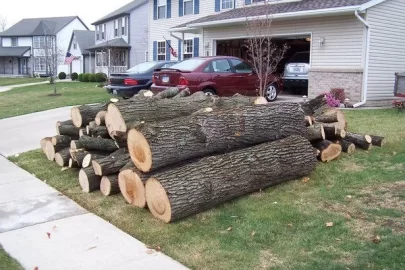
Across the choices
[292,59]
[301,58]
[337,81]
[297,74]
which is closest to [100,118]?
[337,81]

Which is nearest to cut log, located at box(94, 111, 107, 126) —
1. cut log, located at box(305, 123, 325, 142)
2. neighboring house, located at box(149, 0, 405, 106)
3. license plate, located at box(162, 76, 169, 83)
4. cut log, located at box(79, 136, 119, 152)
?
cut log, located at box(79, 136, 119, 152)

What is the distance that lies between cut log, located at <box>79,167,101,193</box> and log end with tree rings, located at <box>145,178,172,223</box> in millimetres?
1415

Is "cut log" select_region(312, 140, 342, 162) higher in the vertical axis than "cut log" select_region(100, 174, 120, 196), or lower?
higher

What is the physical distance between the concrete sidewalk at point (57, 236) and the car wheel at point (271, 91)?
29.7 ft

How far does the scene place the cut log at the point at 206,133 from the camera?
5.49 m

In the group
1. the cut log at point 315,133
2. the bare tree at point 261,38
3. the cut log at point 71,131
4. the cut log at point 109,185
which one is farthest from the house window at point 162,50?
the cut log at point 109,185

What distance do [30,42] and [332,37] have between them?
178 ft

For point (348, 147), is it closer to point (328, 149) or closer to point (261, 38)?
point (328, 149)

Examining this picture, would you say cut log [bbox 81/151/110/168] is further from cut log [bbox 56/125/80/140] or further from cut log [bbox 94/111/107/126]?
cut log [bbox 56/125/80/140]

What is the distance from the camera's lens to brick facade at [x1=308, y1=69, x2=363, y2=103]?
47.0ft

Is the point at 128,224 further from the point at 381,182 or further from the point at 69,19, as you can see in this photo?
the point at 69,19

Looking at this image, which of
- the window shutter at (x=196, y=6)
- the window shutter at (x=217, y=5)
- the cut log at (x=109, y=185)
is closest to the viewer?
the cut log at (x=109, y=185)

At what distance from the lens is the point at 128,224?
17.2 ft

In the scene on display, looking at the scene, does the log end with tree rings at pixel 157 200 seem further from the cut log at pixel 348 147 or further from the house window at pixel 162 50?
the house window at pixel 162 50
